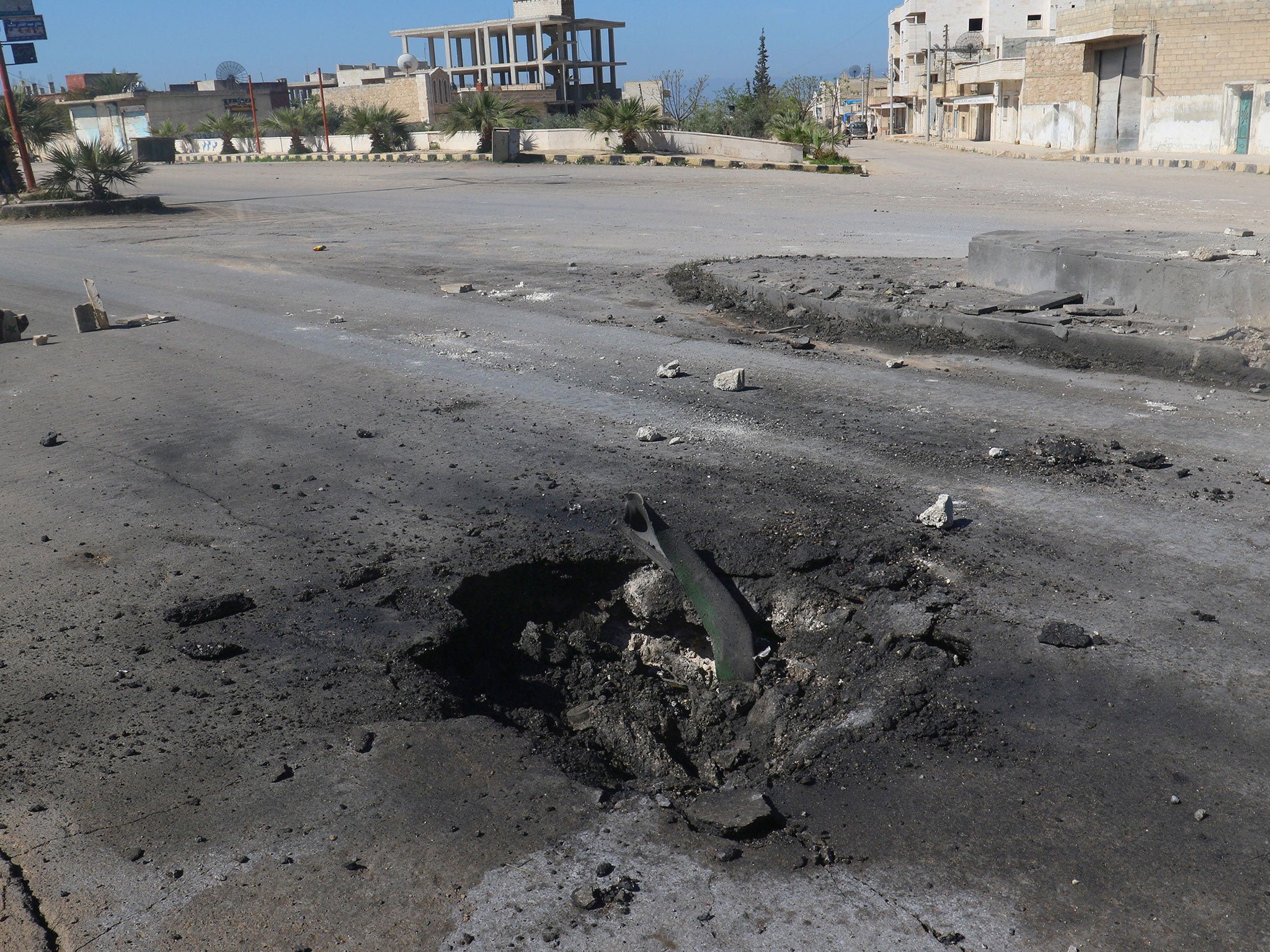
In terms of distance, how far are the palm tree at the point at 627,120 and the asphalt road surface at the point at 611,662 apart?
27.1m

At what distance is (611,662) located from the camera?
12.5 ft

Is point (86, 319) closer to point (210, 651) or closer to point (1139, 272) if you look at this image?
point (210, 651)

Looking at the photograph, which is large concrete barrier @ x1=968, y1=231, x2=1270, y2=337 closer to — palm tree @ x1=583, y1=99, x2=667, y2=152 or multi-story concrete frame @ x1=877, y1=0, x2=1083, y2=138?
palm tree @ x1=583, y1=99, x2=667, y2=152

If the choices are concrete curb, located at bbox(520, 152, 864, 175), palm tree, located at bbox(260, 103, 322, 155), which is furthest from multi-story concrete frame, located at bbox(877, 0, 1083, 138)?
concrete curb, located at bbox(520, 152, 864, 175)

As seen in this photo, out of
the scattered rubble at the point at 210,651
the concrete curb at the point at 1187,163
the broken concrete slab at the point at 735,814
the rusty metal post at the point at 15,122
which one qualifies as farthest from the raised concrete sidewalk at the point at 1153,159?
the rusty metal post at the point at 15,122

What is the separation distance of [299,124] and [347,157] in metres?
7.98

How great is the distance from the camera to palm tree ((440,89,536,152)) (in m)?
36.0

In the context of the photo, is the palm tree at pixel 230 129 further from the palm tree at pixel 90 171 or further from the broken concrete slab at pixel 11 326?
the broken concrete slab at pixel 11 326

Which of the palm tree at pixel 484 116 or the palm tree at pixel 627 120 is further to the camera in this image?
the palm tree at pixel 484 116

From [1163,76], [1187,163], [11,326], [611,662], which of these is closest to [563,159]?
[1187,163]

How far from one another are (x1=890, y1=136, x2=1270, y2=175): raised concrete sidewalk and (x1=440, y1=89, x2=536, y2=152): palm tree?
60.7ft

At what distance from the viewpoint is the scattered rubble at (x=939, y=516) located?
436cm

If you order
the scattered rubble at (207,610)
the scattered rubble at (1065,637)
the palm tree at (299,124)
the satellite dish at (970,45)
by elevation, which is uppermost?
the satellite dish at (970,45)

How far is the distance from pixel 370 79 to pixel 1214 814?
75423 millimetres
